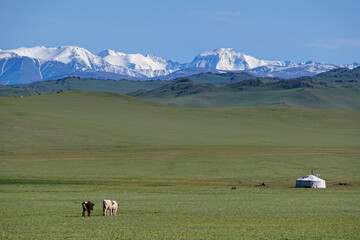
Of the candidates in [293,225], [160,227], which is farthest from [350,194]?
[160,227]

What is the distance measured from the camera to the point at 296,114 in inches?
7421

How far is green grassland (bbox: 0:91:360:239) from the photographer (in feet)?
94.6

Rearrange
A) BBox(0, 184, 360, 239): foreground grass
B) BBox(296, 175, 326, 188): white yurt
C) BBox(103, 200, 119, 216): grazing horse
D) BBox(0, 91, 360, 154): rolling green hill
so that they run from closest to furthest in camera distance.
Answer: BBox(0, 184, 360, 239): foreground grass < BBox(103, 200, 119, 216): grazing horse < BBox(296, 175, 326, 188): white yurt < BBox(0, 91, 360, 154): rolling green hill

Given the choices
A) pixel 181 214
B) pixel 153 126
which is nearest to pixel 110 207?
pixel 181 214

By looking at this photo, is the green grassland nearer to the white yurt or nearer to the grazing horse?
the grazing horse

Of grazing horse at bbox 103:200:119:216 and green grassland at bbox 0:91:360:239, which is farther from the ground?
grazing horse at bbox 103:200:119:216

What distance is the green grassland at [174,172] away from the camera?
28844mm

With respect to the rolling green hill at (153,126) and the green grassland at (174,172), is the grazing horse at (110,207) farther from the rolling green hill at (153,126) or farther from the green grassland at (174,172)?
the rolling green hill at (153,126)

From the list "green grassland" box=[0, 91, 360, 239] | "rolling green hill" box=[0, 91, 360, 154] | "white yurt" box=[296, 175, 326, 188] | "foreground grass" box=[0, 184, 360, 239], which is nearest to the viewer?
"foreground grass" box=[0, 184, 360, 239]

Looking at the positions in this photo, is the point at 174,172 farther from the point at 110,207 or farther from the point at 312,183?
the point at 110,207

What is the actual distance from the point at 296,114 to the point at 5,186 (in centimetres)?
14320

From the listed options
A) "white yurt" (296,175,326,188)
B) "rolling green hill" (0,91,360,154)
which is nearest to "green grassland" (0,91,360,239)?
"rolling green hill" (0,91,360,154)

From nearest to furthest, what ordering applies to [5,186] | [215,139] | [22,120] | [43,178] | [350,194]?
[350,194] → [5,186] → [43,178] → [215,139] → [22,120]

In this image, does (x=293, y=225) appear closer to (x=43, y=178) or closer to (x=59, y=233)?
(x=59, y=233)
